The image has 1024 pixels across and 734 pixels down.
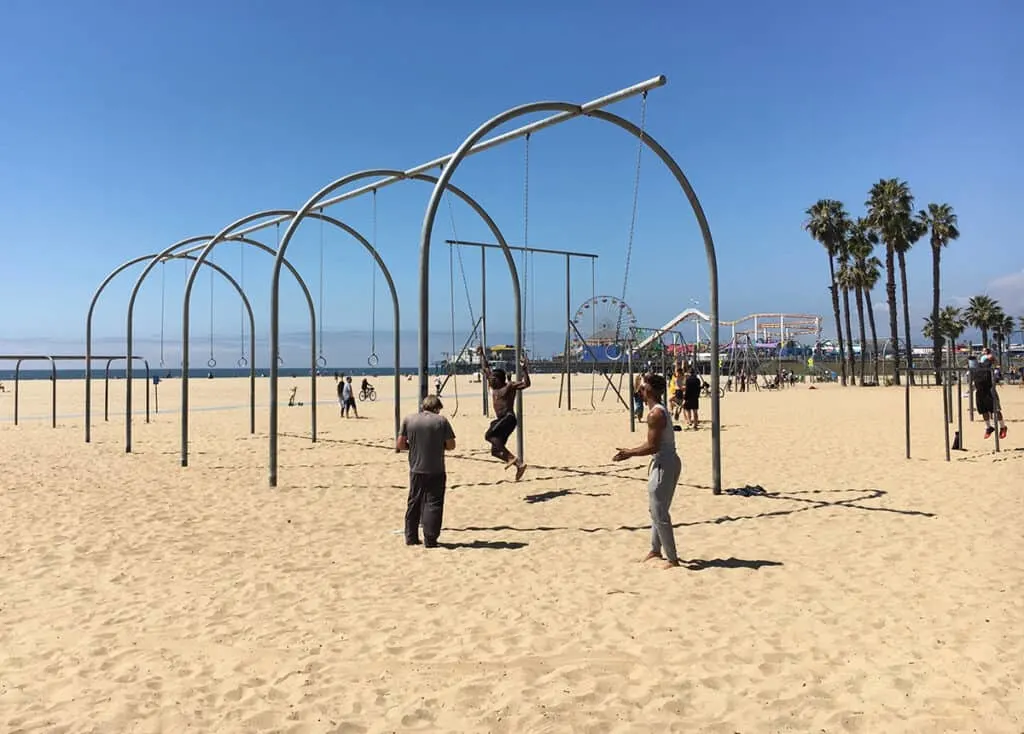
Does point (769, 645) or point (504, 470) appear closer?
point (769, 645)

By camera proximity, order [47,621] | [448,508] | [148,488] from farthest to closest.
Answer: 1. [148,488]
2. [448,508]
3. [47,621]

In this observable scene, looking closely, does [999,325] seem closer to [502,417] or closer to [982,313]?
[982,313]

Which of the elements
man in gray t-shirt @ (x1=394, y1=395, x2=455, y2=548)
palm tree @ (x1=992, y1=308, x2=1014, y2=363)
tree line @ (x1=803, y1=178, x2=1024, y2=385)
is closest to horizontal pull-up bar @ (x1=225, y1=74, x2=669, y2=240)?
man in gray t-shirt @ (x1=394, y1=395, x2=455, y2=548)

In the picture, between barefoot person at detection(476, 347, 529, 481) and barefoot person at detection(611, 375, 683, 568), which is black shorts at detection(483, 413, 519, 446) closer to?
barefoot person at detection(476, 347, 529, 481)

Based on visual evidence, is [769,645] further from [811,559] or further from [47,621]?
[47,621]

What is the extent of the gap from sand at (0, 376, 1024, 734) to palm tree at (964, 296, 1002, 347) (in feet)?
271

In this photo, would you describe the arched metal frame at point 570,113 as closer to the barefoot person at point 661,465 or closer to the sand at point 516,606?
the sand at point 516,606

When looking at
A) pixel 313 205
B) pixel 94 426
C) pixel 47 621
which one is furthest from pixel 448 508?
pixel 94 426

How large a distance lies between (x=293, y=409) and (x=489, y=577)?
76.5ft

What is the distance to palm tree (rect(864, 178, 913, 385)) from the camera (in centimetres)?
4706

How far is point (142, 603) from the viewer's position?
539 cm

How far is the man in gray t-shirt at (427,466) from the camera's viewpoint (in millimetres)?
7027

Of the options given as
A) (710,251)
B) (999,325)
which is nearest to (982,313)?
(999,325)

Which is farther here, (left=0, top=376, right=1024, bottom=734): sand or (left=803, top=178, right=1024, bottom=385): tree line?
(left=803, top=178, right=1024, bottom=385): tree line
